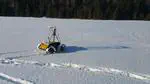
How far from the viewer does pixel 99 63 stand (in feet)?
61.8

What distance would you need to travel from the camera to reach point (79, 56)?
20.7m

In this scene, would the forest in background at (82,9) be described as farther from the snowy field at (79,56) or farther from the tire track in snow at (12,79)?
the tire track in snow at (12,79)

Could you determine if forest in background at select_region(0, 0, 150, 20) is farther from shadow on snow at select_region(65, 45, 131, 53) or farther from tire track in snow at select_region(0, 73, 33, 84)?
tire track in snow at select_region(0, 73, 33, 84)

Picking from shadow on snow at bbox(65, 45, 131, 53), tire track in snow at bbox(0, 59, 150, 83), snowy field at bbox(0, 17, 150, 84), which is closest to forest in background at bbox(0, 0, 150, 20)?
snowy field at bbox(0, 17, 150, 84)

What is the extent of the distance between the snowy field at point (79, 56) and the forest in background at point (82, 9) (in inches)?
1660

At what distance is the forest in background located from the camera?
76438 mm

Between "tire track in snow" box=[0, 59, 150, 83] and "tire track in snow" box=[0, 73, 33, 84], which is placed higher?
"tire track in snow" box=[0, 73, 33, 84]

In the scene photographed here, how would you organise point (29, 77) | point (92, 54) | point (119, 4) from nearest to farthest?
point (29, 77) < point (92, 54) < point (119, 4)

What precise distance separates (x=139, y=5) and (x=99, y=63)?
63.7 meters

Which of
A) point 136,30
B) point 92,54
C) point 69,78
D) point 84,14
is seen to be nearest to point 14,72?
point 69,78

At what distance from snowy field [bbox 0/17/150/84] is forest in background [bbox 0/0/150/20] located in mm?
42163

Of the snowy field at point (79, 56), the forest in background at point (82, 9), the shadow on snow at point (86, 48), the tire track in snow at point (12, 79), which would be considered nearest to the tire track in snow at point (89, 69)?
the snowy field at point (79, 56)

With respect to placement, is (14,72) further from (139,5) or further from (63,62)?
(139,5)

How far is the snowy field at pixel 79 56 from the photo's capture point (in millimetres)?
15437
